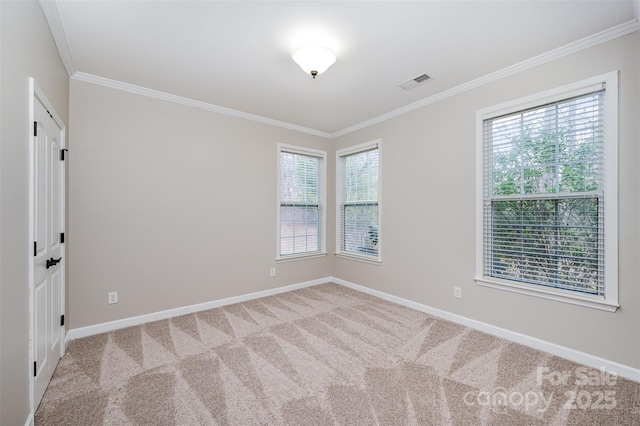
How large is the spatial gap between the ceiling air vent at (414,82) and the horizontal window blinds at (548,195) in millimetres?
856

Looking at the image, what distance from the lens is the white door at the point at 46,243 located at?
180 cm

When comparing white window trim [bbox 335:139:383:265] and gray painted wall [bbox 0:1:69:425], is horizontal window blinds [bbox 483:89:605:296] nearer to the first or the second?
white window trim [bbox 335:139:383:265]

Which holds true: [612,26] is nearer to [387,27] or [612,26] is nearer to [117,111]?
[387,27]

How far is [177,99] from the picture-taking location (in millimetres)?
3443

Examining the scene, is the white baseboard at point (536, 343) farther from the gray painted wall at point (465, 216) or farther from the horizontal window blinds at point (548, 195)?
the horizontal window blinds at point (548, 195)

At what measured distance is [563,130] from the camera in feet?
8.22

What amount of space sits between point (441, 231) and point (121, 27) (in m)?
3.73

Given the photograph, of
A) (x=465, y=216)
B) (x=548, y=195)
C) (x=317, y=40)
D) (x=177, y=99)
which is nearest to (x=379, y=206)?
(x=465, y=216)

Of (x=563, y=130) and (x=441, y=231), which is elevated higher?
(x=563, y=130)

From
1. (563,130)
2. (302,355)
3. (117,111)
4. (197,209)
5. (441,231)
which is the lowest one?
(302,355)

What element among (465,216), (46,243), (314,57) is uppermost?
(314,57)

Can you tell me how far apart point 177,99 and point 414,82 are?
2.86 m

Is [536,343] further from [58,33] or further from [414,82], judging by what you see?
[58,33]

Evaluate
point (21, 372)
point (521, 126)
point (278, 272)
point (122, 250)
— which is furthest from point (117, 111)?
point (521, 126)
